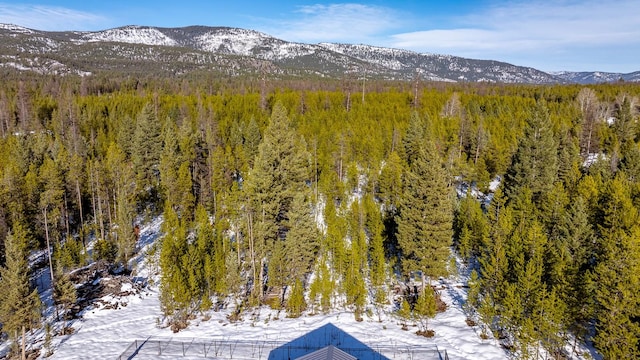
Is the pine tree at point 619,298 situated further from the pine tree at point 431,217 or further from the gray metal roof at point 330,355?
the gray metal roof at point 330,355

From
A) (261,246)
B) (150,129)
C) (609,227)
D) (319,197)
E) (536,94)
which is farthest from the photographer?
(536,94)

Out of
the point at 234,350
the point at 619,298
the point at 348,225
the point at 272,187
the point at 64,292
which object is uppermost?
the point at 272,187

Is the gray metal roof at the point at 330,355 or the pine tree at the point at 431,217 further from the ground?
the pine tree at the point at 431,217

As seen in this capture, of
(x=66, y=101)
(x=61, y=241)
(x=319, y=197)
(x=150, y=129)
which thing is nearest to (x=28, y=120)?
(x=66, y=101)

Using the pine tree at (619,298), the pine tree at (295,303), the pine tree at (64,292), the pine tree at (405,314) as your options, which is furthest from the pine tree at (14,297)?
the pine tree at (619,298)

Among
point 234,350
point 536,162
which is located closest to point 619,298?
point 536,162

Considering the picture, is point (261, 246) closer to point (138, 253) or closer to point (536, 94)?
point (138, 253)

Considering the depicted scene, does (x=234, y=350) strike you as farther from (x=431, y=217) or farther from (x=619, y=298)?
(x=619, y=298)
